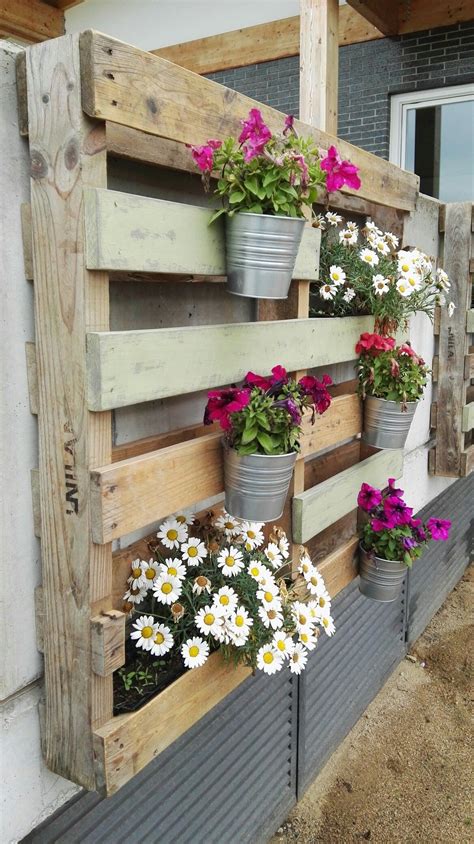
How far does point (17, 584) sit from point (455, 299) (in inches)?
112

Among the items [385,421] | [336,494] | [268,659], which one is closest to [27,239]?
[268,659]

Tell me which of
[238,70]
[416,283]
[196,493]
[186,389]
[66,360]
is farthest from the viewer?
[238,70]

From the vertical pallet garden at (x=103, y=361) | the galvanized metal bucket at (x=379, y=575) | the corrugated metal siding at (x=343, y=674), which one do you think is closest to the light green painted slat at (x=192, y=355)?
the vertical pallet garden at (x=103, y=361)

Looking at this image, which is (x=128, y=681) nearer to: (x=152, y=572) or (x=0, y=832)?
(x=152, y=572)

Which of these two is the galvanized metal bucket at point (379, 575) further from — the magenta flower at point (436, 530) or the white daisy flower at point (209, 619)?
the white daisy flower at point (209, 619)

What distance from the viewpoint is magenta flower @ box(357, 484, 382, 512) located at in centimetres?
252

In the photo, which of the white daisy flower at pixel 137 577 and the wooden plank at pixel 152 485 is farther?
the white daisy flower at pixel 137 577

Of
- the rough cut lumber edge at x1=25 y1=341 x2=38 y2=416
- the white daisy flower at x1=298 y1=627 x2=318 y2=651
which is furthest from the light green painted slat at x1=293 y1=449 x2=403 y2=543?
the rough cut lumber edge at x1=25 y1=341 x2=38 y2=416

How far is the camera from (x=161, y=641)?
1.64 m

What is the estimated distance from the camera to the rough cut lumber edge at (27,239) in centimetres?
139

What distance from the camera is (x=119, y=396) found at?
141 centimetres

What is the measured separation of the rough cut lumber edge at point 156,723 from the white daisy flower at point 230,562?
7.8 inches

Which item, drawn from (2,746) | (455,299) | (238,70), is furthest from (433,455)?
(238,70)

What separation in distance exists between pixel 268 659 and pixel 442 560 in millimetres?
2827
